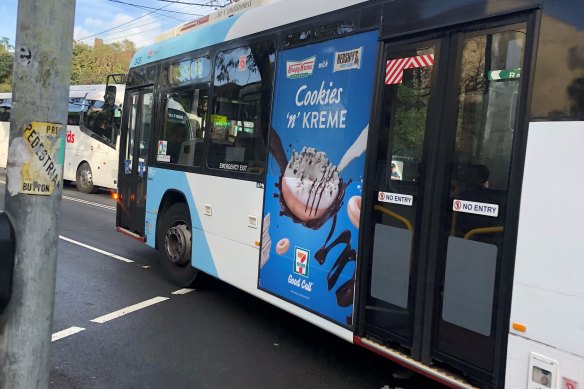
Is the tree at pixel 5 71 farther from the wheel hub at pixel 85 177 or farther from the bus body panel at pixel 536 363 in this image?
the bus body panel at pixel 536 363

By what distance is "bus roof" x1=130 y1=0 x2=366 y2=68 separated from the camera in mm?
4258

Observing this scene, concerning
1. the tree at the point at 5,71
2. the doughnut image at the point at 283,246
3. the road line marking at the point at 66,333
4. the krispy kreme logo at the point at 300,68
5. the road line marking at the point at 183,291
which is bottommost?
the road line marking at the point at 66,333

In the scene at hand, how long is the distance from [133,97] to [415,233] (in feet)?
17.6

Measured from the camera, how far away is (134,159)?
7.26 m

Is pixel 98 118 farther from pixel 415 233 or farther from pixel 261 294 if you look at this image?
pixel 415 233

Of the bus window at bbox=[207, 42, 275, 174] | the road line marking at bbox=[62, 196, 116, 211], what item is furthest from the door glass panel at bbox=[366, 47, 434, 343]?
the road line marking at bbox=[62, 196, 116, 211]

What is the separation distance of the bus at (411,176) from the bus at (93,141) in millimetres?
11725

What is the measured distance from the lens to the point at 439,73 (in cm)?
325

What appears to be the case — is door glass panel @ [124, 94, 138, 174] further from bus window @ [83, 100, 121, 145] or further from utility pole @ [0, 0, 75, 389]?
bus window @ [83, 100, 121, 145]

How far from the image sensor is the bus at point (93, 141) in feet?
53.7

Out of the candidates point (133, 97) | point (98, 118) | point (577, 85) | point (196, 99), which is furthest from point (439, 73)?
point (98, 118)

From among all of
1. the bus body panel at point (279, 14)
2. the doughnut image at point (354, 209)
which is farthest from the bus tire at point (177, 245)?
the doughnut image at point (354, 209)

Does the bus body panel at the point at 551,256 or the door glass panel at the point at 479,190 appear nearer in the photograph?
the bus body panel at the point at 551,256

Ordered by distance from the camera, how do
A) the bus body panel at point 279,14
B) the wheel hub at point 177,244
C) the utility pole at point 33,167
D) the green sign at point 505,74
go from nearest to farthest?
the utility pole at point 33,167, the green sign at point 505,74, the bus body panel at point 279,14, the wheel hub at point 177,244
